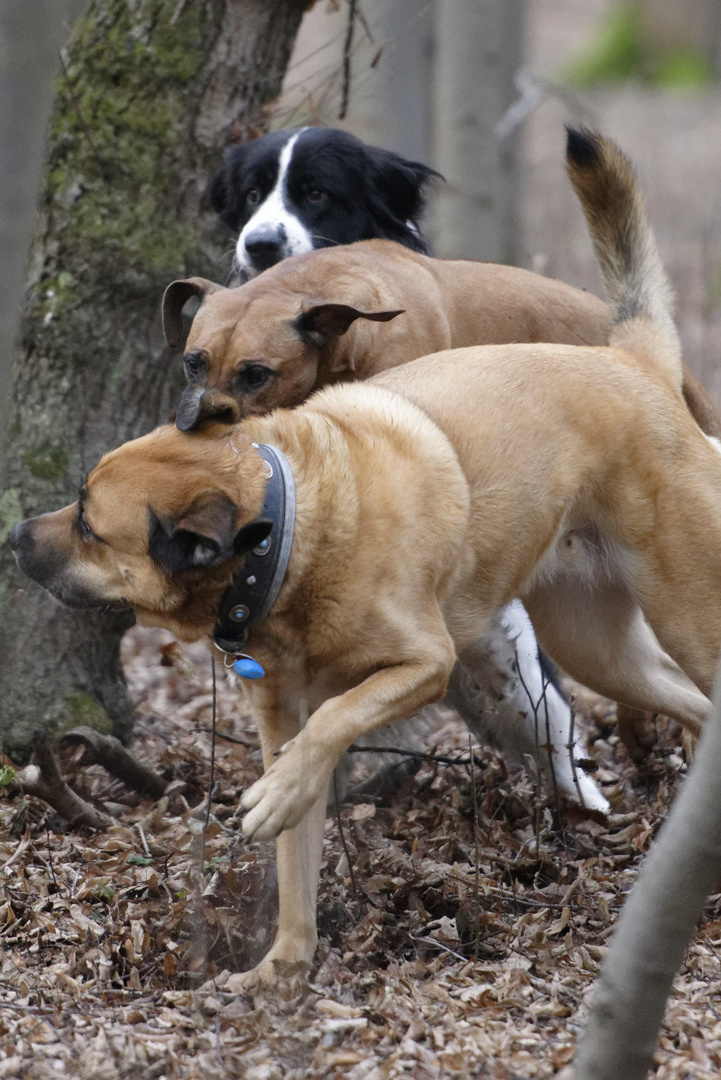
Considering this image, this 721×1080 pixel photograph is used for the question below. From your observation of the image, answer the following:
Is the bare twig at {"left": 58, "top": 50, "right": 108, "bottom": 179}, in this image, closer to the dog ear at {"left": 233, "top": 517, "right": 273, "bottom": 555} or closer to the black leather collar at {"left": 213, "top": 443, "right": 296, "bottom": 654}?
the black leather collar at {"left": 213, "top": 443, "right": 296, "bottom": 654}

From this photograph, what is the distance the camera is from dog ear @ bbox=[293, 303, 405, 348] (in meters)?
4.54

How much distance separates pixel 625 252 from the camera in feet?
15.9

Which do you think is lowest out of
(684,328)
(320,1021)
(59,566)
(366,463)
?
(684,328)

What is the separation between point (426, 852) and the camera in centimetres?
461

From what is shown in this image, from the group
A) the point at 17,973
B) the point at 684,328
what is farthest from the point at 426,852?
the point at 684,328

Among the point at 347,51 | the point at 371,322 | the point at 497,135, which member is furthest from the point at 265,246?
the point at 497,135

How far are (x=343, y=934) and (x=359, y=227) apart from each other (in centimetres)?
334

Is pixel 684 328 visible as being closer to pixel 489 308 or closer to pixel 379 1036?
pixel 489 308

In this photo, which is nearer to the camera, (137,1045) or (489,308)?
(137,1045)

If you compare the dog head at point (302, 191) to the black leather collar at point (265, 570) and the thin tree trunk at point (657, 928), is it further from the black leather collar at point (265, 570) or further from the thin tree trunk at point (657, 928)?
the thin tree trunk at point (657, 928)

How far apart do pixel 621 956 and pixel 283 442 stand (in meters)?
2.04

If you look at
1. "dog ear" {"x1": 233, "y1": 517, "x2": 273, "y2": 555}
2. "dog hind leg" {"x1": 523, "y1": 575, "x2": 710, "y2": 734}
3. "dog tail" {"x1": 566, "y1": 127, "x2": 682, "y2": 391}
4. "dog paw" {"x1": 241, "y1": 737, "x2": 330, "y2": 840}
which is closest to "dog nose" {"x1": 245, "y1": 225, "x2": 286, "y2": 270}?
"dog tail" {"x1": 566, "y1": 127, "x2": 682, "y2": 391}

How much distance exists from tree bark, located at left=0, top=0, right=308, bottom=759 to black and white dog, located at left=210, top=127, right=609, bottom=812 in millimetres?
303

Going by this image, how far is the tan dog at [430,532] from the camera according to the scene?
3.67 meters
